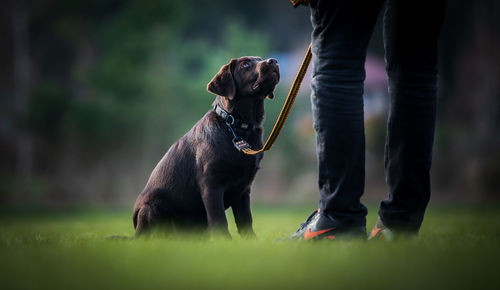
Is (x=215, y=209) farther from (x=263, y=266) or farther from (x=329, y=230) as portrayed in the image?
(x=263, y=266)

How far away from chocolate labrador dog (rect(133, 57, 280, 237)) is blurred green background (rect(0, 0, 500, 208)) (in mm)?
9254

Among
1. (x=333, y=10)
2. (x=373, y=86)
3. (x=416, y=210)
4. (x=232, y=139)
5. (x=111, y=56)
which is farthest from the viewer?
(x=373, y=86)

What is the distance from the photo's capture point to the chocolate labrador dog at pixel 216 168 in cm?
269

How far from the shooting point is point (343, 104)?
6.67 ft

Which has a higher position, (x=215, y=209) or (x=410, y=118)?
(x=410, y=118)

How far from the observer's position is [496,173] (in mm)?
10273

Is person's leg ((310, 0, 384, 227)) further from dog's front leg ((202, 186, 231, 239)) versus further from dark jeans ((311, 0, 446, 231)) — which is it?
dog's front leg ((202, 186, 231, 239))

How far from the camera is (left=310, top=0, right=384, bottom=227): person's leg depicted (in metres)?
2.02

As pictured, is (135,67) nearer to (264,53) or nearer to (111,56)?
(111,56)

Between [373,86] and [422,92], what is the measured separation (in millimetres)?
12886

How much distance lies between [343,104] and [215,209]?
105 centimetres

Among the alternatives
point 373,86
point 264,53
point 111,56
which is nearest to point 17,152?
point 111,56

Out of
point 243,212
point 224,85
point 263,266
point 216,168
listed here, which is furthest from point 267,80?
point 263,266

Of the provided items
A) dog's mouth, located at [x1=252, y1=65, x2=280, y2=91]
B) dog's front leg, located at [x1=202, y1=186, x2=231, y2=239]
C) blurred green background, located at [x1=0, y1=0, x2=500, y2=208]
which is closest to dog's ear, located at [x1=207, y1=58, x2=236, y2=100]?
dog's mouth, located at [x1=252, y1=65, x2=280, y2=91]
